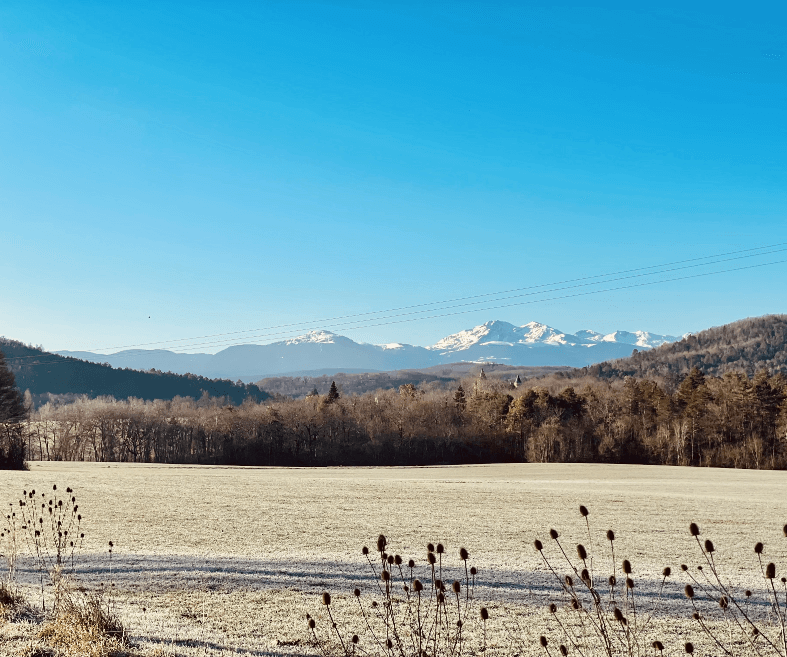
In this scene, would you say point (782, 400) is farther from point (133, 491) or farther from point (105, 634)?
point (105, 634)

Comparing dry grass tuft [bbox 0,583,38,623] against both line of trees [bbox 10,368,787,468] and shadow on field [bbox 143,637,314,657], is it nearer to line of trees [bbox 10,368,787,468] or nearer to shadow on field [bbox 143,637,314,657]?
shadow on field [bbox 143,637,314,657]

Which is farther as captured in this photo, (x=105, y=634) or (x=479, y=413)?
(x=479, y=413)

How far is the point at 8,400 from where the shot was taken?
57.9 metres

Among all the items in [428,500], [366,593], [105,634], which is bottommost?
[428,500]

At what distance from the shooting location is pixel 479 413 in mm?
109812

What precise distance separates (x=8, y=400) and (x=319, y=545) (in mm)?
51789

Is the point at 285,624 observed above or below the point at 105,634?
below

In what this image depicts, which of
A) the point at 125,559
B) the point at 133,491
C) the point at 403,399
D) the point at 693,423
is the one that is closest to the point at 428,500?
the point at 133,491

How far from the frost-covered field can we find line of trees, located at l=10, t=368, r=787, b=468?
192 feet

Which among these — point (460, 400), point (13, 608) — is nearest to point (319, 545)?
point (13, 608)

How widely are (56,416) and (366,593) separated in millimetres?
113323

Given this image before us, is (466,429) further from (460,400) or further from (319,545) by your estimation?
(319,545)

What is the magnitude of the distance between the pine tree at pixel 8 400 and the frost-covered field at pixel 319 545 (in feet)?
80.3

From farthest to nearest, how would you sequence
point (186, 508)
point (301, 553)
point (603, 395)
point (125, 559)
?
point (603, 395), point (186, 508), point (301, 553), point (125, 559)
